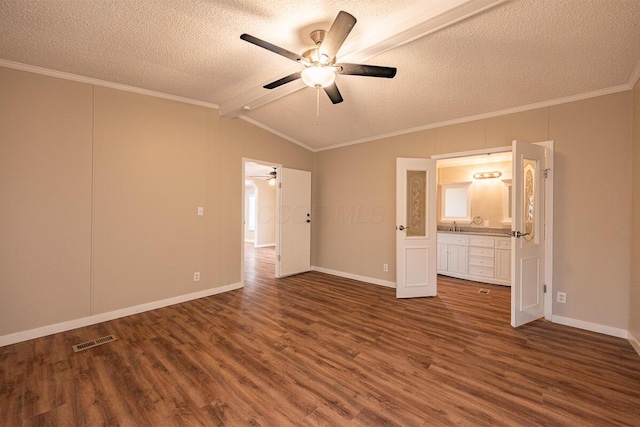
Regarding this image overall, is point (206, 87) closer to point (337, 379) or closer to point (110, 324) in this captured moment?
point (110, 324)

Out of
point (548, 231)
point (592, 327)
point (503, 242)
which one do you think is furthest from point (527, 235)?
point (503, 242)

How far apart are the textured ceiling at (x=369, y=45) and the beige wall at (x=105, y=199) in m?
0.39

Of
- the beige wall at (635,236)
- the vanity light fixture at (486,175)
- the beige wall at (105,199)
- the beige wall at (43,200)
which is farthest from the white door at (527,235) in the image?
the beige wall at (43,200)

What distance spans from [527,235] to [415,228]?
1.38 m

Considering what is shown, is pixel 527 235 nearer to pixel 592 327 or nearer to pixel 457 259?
pixel 592 327

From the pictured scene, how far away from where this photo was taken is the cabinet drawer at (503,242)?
4.75 meters

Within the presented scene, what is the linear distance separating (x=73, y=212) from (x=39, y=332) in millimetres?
1260

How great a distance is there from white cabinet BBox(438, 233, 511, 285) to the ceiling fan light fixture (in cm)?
418

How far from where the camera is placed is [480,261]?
5.02 m

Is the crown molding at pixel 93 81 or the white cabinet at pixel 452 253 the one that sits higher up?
the crown molding at pixel 93 81

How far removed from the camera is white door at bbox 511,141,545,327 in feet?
10.2

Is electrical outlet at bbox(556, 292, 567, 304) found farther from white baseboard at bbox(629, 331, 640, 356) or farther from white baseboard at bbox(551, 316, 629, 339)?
white baseboard at bbox(629, 331, 640, 356)

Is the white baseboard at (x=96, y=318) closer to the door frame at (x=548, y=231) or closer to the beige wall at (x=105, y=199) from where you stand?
the beige wall at (x=105, y=199)

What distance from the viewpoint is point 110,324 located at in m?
3.18
